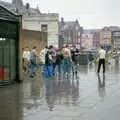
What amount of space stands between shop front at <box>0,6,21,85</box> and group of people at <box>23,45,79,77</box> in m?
4.51

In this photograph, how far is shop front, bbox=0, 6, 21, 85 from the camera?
1955 centimetres

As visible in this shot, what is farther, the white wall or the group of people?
the white wall

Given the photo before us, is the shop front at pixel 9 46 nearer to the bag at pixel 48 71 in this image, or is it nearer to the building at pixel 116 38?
the bag at pixel 48 71

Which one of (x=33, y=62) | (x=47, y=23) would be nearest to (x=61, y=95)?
(x=33, y=62)

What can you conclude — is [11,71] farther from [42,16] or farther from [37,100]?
[42,16]

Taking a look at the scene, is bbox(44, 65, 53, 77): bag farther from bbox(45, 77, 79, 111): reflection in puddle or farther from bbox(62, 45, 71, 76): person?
bbox(45, 77, 79, 111): reflection in puddle

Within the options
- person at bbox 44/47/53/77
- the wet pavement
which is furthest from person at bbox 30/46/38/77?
the wet pavement

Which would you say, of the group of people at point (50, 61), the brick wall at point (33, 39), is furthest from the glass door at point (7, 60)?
the brick wall at point (33, 39)

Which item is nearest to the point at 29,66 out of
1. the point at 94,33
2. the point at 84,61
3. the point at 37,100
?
the point at 37,100

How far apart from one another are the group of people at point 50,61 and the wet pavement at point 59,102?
5368mm

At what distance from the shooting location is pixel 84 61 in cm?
4503

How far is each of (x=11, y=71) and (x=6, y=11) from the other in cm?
262

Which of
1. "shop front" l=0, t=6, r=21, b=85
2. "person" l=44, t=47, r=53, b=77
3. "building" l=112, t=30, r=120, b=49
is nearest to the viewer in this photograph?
"shop front" l=0, t=6, r=21, b=85

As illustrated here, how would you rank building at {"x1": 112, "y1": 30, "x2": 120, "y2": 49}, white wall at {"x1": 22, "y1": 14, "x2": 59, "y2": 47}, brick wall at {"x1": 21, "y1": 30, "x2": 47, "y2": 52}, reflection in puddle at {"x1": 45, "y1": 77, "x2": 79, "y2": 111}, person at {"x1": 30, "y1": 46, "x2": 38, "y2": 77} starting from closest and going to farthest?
reflection in puddle at {"x1": 45, "y1": 77, "x2": 79, "y2": 111} < person at {"x1": 30, "y1": 46, "x2": 38, "y2": 77} < brick wall at {"x1": 21, "y1": 30, "x2": 47, "y2": 52} < white wall at {"x1": 22, "y1": 14, "x2": 59, "y2": 47} < building at {"x1": 112, "y1": 30, "x2": 120, "y2": 49}
